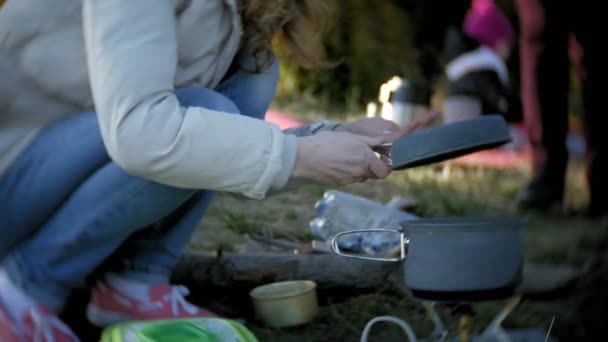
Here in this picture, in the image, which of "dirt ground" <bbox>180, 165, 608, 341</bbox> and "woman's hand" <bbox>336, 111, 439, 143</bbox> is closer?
"woman's hand" <bbox>336, 111, 439, 143</bbox>

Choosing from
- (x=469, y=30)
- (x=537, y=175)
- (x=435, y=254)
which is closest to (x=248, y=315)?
(x=435, y=254)

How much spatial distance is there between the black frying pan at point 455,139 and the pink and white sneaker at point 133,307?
23.0 inches

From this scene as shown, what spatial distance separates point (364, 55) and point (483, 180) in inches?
81.4

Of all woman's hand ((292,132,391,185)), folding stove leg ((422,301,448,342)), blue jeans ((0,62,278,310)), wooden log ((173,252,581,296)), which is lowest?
wooden log ((173,252,581,296))

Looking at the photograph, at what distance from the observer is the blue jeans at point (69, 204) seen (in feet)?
4.46

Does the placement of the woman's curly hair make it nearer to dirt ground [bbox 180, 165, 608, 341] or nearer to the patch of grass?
dirt ground [bbox 180, 165, 608, 341]

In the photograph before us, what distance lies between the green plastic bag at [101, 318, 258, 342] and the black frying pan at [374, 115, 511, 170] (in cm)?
41

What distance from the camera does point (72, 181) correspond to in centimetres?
139

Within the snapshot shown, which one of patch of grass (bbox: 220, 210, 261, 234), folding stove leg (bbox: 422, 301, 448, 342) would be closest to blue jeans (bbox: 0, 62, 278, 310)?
folding stove leg (bbox: 422, 301, 448, 342)

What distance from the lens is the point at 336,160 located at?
1.24 metres

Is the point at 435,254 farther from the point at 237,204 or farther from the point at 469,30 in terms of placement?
the point at 469,30

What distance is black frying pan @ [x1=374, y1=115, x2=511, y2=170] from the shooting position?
1.14 metres

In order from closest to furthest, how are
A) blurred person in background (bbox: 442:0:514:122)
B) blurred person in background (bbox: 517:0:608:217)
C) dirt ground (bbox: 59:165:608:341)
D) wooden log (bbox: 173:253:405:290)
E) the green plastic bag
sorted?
the green plastic bag → dirt ground (bbox: 59:165:608:341) → wooden log (bbox: 173:253:405:290) → blurred person in background (bbox: 517:0:608:217) → blurred person in background (bbox: 442:0:514:122)

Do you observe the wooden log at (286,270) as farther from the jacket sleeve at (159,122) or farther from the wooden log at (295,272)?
the jacket sleeve at (159,122)
